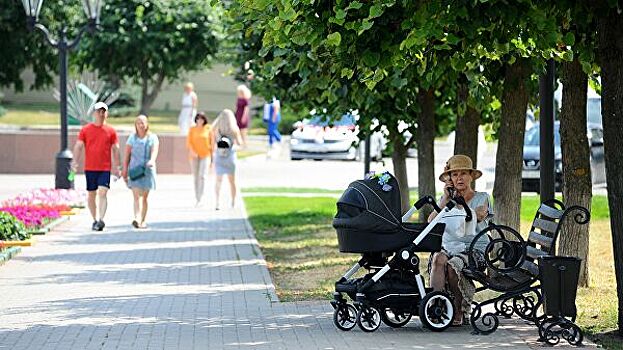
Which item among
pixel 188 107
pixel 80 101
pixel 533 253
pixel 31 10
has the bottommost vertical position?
pixel 533 253

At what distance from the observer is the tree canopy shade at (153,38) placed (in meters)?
40.1

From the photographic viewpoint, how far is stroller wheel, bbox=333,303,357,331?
10.4m

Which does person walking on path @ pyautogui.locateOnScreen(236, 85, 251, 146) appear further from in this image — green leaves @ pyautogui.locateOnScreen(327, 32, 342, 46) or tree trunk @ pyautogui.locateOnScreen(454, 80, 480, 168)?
green leaves @ pyautogui.locateOnScreen(327, 32, 342, 46)

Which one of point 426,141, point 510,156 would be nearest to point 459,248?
point 510,156

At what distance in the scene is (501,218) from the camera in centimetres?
1442

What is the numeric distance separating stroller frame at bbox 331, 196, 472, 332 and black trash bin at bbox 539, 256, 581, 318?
86cm

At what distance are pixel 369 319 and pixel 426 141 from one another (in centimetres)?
765

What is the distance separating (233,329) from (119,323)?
101 centimetres

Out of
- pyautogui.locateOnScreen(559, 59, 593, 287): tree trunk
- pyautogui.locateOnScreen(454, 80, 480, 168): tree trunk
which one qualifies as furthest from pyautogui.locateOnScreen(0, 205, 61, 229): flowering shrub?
pyautogui.locateOnScreen(559, 59, 593, 287): tree trunk

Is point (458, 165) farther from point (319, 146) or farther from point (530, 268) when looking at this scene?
point (319, 146)

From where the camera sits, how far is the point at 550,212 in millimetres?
11047

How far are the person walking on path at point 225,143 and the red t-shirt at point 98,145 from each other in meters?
4.26

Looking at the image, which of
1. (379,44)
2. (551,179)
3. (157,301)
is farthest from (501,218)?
(379,44)

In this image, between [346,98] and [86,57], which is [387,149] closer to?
[346,98]
